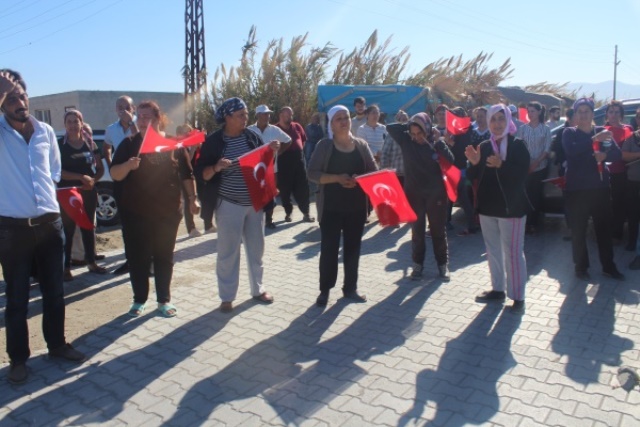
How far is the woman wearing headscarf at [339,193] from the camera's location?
528 cm

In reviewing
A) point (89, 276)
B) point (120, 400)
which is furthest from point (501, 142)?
point (89, 276)

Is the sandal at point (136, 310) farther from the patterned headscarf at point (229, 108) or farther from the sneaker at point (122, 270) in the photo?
the patterned headscarf at point (229, 108)

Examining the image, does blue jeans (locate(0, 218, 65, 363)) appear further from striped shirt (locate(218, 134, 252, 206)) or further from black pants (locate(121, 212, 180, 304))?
striped shirt (locate(218, 134, 252, 206))

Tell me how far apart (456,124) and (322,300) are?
352cm

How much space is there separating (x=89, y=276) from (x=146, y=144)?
2.74m

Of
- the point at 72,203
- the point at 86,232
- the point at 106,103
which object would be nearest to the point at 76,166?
the point at 72,203

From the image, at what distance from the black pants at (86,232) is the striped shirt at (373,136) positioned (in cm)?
436

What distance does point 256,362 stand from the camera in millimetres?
4277

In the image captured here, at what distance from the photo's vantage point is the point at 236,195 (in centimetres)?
515

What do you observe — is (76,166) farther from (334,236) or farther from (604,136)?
(604,136)

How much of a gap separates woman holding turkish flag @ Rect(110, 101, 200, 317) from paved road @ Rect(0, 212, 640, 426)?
399 millimetres

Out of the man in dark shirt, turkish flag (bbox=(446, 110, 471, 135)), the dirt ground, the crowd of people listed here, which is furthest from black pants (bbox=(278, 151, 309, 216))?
the crowd of people

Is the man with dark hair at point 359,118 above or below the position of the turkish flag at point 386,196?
above

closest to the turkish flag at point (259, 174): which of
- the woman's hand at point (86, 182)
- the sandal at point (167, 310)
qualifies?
the sandal at point (167, 310)
